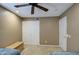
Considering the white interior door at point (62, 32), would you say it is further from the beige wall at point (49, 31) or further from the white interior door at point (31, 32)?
the white interior door at point (31, 32)

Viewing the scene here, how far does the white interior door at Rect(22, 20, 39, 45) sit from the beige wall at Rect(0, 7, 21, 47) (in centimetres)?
10

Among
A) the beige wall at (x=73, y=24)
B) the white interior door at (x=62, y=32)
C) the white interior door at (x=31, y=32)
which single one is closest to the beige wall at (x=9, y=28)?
the white interior door at (x=31, y=32)

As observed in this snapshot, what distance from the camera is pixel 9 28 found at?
5.65 feet

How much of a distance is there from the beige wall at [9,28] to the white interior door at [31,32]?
4.1 inches

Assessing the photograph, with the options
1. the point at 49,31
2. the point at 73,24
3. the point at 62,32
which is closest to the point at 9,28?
the point at 49,31

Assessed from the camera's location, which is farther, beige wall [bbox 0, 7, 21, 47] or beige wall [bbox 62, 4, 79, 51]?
beige wall [bbox 62, 4, 79, 51]

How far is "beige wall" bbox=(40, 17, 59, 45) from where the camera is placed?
1.82 metres

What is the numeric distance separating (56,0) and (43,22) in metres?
0.69

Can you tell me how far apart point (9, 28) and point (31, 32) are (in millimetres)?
390

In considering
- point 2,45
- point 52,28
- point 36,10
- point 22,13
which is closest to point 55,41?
point 52,28

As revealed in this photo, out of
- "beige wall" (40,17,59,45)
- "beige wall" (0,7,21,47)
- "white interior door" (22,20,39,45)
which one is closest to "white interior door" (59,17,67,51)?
"beige wall" (40,17,59,45)

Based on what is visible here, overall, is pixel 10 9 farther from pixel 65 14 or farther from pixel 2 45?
pixel 65 14

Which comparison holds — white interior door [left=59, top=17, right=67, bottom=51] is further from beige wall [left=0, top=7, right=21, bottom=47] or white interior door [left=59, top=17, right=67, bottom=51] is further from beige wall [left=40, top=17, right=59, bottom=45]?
beige wall [left=0, top=7, right=21, bottom=47]

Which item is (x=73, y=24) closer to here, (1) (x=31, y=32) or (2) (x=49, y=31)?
(2) (x=49, y=31)
